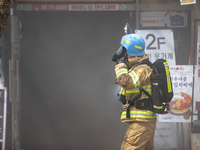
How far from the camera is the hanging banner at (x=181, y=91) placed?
5004 millimetres

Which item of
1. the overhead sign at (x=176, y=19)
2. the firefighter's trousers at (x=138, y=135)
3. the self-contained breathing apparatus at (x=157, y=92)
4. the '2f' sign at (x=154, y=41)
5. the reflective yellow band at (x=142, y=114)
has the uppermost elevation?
the overhead sign at (x=176, y=19)

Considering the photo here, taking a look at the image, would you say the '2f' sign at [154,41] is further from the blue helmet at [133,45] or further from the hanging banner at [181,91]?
the blue helmet at [133,45]

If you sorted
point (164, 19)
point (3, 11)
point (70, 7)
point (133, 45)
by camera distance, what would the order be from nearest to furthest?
point (3, 11), point (133, 45), point (164, 19), point (70, 7)

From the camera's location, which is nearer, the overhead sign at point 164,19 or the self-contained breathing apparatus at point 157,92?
the self-contained breathing apparatus at point 157,92

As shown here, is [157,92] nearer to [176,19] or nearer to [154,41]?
[154,41]

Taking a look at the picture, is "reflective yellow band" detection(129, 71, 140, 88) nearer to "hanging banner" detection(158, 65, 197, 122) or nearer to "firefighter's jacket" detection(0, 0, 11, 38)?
"firefighter's jacket" detection(0, 0, 11, 38)

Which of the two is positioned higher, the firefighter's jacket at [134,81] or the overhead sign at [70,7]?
the overhead sign at [70,7]

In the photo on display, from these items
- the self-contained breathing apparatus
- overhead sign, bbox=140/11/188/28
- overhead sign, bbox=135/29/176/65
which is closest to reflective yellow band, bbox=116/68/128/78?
the self-contained breathing apparatus

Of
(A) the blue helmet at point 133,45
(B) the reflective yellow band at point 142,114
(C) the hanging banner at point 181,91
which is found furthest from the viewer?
(C) the hanging banner at point 181,91

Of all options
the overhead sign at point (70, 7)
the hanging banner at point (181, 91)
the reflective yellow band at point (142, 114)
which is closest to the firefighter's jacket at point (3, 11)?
the reflective yellow band at point (142, 114)

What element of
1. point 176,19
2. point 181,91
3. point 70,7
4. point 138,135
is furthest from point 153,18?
point 138,135

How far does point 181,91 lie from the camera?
5.02m

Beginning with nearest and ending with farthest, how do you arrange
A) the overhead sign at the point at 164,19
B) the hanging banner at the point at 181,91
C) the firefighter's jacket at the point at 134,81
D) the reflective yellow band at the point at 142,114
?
the firefighter's jacket at the point at 134,81 → the reflective yellow band at the point at 142,114 → the hanging banner at the point at 181,91 → the overhead sign at the point at 164,19

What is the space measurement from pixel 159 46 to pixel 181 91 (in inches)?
A: 32.6
